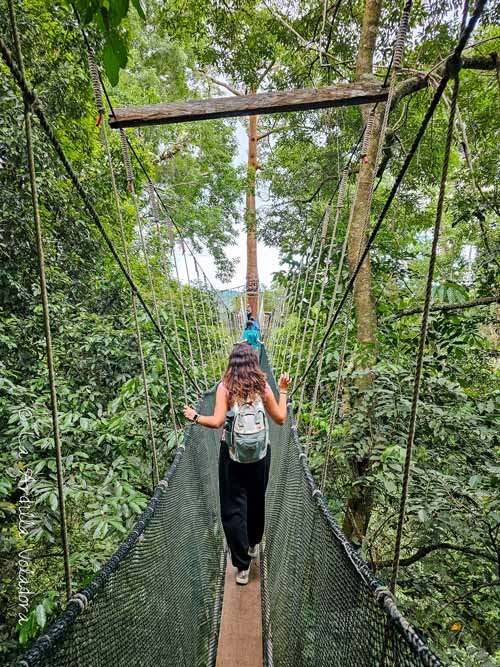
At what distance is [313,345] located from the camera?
207 centimetres

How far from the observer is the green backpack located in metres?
1.14

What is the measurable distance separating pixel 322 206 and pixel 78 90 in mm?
2154

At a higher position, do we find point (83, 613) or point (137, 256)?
point (137, 256)

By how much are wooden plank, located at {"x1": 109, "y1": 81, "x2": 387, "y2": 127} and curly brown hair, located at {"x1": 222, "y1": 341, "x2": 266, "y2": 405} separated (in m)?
0.81

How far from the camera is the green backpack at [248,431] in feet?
3.75

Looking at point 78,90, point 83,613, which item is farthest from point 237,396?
point 78,90

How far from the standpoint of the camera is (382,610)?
1.64 ft

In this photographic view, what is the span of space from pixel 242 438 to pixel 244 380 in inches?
6.8

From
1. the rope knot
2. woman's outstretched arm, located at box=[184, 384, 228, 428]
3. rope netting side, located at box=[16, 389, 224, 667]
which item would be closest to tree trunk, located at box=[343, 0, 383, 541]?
rope netting side, located at box=[16, 389, 224, 667]

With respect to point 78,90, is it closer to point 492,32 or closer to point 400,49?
point 400,49

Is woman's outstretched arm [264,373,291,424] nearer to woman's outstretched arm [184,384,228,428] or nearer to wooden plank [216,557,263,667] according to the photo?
woman's outstretched arm [184,384,228,428]

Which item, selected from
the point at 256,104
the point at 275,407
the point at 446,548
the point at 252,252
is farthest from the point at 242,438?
the point at 252,252

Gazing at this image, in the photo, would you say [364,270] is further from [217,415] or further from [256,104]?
[217,415]

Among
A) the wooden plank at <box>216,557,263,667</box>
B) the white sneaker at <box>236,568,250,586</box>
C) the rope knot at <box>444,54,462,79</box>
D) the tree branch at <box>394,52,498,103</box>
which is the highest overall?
the tree branch at <box>394,52,498,103</box>
